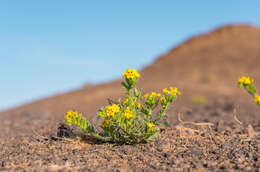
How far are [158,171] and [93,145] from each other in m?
1.19

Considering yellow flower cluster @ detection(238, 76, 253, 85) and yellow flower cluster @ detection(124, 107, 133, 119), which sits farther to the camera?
yellow flower cluster @ detection(238, 76, 253, 85)

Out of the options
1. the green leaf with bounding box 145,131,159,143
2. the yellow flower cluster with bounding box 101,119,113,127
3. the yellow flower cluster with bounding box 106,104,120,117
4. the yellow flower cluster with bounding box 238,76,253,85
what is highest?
the yellow flower cluster with bounding box 238,76,253,85

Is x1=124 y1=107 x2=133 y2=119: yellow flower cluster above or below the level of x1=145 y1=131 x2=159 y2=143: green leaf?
above

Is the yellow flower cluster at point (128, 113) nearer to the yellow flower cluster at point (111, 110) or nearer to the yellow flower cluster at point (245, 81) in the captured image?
the yellow flower cluster at point (111, 110)

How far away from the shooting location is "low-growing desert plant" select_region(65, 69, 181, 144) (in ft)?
12.4

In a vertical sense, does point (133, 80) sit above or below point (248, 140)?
above

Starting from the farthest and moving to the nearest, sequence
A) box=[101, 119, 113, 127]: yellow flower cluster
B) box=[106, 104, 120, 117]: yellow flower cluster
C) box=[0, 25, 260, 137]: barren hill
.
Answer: box=[0, 25, 260, 137]: barren hill < box=[101, 119, 113, 127]: yellow flower cluster < box=[106, 104, 120, 117]: yellow flower cluster

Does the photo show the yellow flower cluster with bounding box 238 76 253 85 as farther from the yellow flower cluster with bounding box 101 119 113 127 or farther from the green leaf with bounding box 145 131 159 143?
the yellow flower cluster with bounding box 101 119 113 127

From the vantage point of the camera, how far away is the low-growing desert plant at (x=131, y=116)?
379 centimetres

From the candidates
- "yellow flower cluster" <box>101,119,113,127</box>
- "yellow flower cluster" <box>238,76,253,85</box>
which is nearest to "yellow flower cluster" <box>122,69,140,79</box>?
"yellow flower cluster" <box>101,119,113,127</box>

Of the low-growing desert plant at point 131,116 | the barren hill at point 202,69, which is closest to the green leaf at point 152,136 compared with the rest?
the low-growing desert plant at point 131,116

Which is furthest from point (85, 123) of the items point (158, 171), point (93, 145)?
point (158, 171)

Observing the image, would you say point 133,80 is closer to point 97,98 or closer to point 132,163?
point 132,163

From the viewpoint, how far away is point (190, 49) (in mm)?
41188
